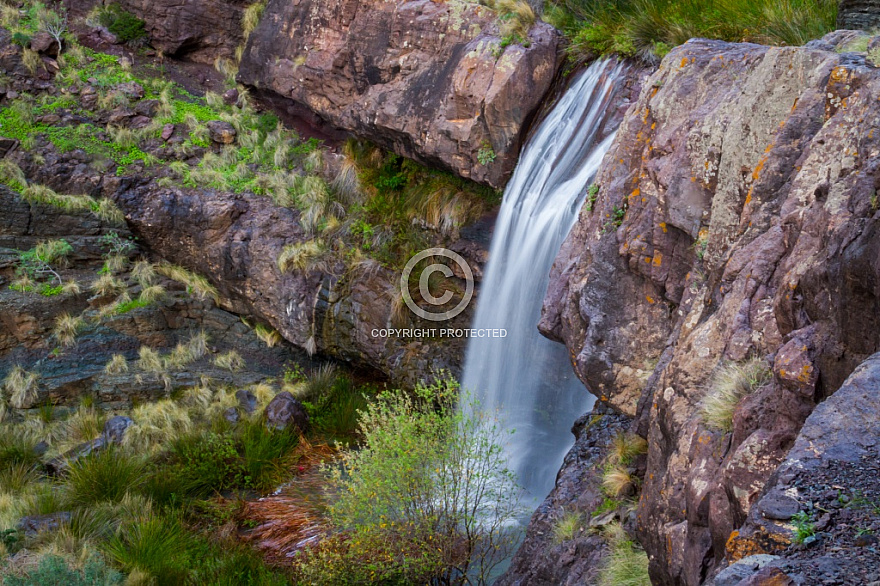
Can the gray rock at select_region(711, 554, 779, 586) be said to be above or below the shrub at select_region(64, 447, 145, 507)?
above

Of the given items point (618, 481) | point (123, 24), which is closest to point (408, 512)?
point (618, 481)

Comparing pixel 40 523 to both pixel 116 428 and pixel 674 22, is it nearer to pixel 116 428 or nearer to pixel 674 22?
pixel 116 428

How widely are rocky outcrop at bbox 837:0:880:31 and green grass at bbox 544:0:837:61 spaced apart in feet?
1.38

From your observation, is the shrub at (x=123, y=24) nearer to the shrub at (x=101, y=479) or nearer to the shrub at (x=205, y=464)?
the shrub at (x=205, y=464)

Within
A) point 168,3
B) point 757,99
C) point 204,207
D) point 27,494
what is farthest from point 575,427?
point 168,3

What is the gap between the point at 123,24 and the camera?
14.4 meters

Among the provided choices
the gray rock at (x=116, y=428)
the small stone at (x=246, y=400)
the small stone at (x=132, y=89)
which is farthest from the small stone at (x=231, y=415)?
the small stone at (x=132, y=89)

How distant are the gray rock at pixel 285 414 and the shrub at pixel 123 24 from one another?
864 cm

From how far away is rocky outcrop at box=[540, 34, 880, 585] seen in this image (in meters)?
3.06

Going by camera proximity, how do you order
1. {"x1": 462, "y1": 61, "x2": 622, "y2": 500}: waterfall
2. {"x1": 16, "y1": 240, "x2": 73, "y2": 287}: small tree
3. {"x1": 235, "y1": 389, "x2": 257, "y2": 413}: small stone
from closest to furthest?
1. {"x1": 462, "y1": 61, "x2": 622, "y2": 500}: waterfall
2. {"x1": 235, "y1": 389, "x2": 257, "y2": 413}: small stone
3. {"x1": 16, "y1": 240, "x2": 73, "y2": 287}: small tree

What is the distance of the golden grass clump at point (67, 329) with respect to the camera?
35.2 ft

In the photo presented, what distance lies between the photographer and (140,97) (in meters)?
13.4

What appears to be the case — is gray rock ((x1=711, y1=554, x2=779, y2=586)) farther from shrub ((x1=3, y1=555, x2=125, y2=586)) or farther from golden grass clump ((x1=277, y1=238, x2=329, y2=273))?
golden grass clump ((x1=277, y1=238, x2=329, y2=273))

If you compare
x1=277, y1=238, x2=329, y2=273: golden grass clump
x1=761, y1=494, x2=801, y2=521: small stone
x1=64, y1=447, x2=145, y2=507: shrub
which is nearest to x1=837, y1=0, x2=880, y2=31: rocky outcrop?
x1=761, y1=494, x2=801, y2=521: small stone
